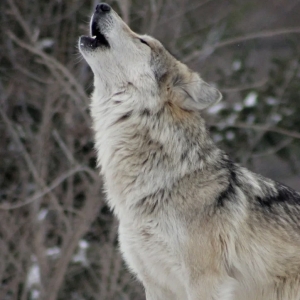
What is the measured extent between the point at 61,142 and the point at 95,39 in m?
2.83

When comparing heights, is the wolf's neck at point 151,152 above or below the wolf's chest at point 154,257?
above

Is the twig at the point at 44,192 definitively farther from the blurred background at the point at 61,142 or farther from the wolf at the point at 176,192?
the wolf at the point at 176,192

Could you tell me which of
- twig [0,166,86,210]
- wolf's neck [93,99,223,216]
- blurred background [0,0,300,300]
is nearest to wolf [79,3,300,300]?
wolf's neck [93,99,223,216]

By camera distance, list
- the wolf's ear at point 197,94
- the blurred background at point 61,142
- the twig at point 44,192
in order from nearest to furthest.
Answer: the wolf's ear at point 197,94
the twig at point 44,192
the blurred background at point 61,142

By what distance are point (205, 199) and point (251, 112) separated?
19.3 feet

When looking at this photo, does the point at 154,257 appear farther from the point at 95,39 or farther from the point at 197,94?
the point at 95,39

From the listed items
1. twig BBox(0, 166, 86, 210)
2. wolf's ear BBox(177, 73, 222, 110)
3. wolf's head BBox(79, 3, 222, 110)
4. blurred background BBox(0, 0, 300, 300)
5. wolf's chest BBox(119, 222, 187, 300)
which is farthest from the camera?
blurred background BBox(0, 0, 300, 300)

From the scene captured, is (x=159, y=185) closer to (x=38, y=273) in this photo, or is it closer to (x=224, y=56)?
(x=38, y=273)

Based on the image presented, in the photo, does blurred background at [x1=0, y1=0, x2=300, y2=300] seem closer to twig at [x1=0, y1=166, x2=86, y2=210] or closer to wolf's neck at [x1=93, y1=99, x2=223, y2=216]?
twig at [x1=0, y1=166, x2=86, y2=210]

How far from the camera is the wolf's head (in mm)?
4781

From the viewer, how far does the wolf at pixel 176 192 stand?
176 inches

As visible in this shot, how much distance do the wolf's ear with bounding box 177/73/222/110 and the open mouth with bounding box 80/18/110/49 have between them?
2.04ft

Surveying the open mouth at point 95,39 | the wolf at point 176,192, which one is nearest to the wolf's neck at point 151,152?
the wolf at point 176,192

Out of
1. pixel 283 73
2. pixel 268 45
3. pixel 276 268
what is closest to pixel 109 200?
pixel 276 268
